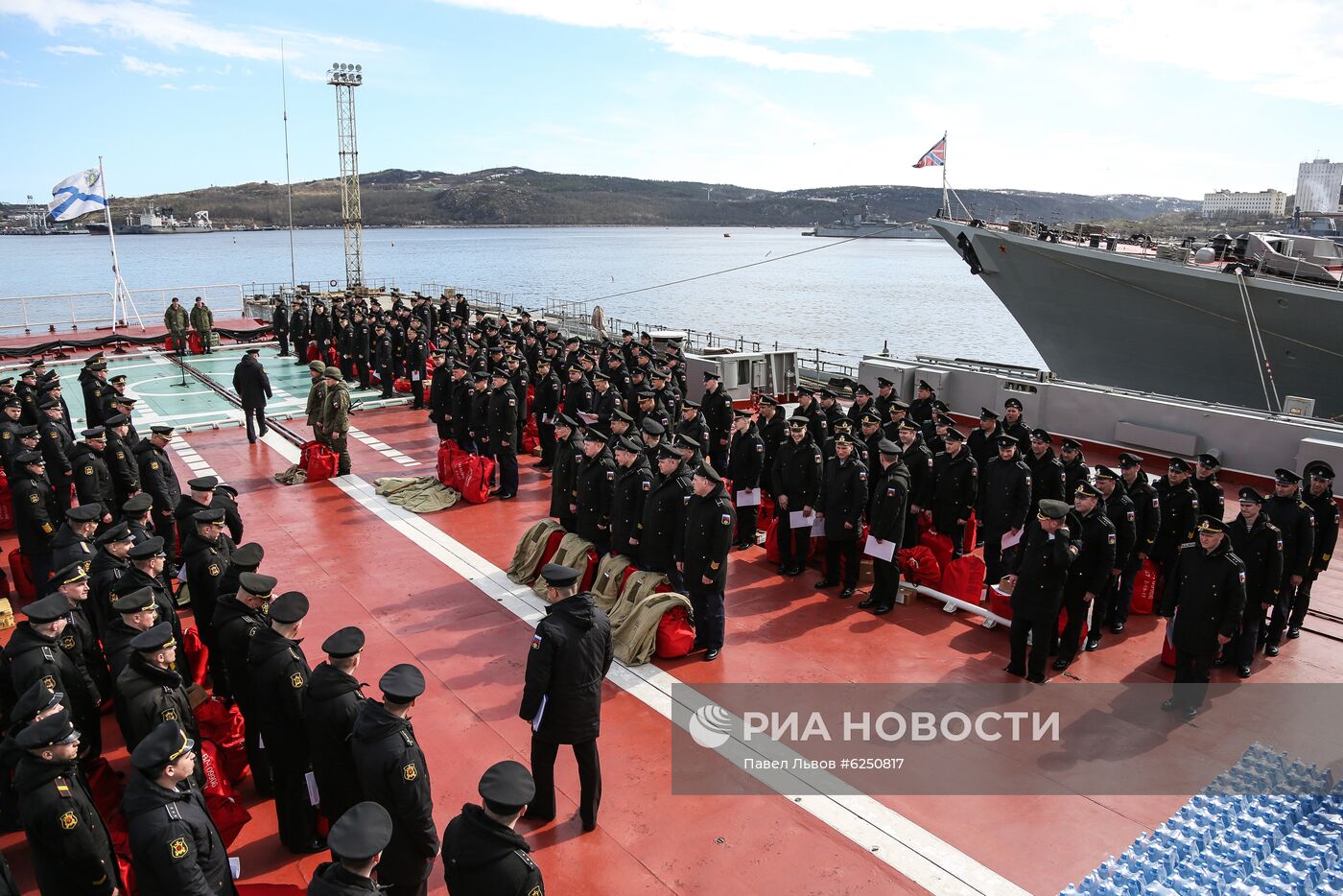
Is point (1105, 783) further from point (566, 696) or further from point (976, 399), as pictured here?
point (976, 399)

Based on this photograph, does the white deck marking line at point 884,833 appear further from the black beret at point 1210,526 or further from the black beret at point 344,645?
the black beret at point 1210,526

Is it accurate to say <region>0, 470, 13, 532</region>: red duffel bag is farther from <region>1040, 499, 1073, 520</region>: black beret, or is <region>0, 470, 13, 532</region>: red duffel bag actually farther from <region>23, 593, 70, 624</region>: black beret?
<region>1040, 499, 1073, 520</region>: black beret

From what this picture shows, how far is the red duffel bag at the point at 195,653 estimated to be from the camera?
6.49 meters

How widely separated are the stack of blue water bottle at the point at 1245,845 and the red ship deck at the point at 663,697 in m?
0.25

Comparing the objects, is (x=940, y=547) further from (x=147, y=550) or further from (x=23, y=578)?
(x=23, y=578)

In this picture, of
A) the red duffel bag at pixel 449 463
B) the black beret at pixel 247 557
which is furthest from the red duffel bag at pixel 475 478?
the black beret at pixel 247 557

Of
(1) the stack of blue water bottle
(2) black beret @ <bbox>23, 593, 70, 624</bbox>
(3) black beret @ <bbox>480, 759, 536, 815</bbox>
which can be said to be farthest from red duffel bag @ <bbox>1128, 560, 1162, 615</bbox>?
(2) black beret @ <bbox>23, 593, 70, 624</bbox>

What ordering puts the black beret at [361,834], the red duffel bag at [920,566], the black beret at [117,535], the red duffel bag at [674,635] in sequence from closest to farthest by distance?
the black beret at [361,834] < the black beret at [117,535] < the red duffel bag at [674,635] < the red duffel bag at [920,566]

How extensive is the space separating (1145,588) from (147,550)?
27.6 ft

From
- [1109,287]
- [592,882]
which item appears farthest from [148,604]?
[1109,287]

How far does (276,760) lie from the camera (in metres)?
4.89

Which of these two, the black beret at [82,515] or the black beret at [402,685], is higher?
the black beret at [402,685]

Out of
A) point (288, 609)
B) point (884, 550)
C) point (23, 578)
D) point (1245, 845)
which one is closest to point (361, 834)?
point (288, 609)

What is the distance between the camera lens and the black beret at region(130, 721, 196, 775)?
357 centimetres
